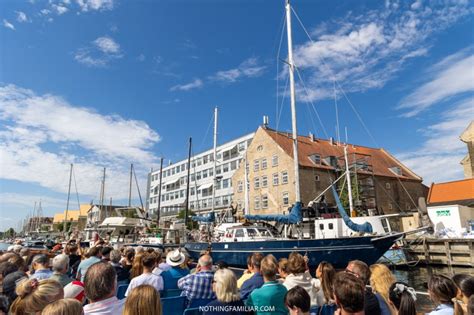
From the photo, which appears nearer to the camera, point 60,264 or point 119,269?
point 60,264

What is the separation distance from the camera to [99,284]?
11.0ft

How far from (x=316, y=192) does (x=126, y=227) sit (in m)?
22.9

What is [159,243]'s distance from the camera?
28359 millimetres

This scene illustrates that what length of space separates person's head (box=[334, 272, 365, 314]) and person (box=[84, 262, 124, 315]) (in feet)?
7.43

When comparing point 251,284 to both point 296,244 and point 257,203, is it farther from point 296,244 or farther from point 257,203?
point 257,203

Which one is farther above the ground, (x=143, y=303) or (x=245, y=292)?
(x=143, y=303)

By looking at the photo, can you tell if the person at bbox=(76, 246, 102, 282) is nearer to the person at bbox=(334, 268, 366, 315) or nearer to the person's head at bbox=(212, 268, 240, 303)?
the person's head at bbox=(212, 268, 240, 303)

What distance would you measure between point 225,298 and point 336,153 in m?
45.4

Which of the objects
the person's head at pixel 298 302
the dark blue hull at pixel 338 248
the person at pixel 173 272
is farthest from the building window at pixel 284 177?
the person's head at pixel 298 302

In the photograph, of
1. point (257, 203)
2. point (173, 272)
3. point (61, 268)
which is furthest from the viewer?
point (257, 203)

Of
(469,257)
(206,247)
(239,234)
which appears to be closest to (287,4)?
(239,234)

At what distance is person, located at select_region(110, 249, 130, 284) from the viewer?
7391mm

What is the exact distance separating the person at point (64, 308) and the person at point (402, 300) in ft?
10.3

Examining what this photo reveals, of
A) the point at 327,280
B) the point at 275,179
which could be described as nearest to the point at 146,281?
the point at 327,280
